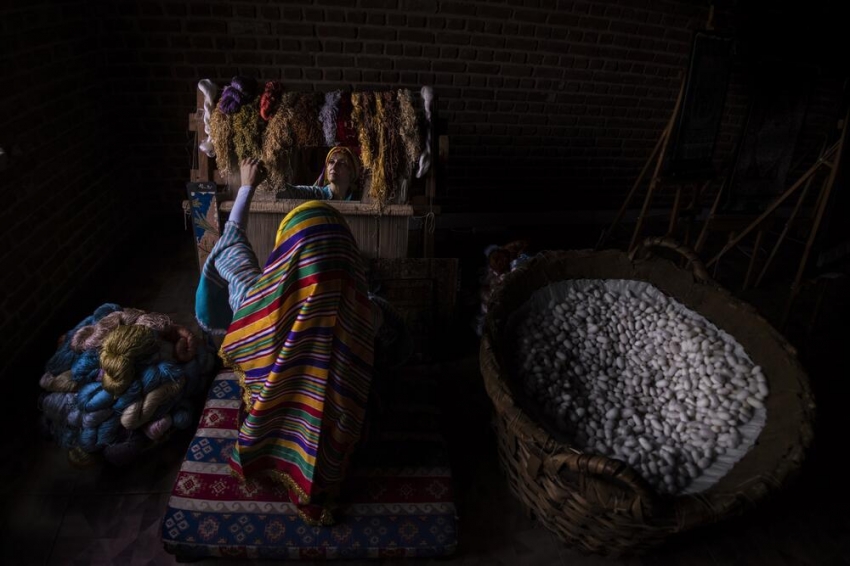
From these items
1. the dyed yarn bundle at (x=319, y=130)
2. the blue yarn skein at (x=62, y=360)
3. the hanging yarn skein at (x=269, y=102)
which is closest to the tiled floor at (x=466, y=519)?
the blue yarn skein at (x=62, y=360)

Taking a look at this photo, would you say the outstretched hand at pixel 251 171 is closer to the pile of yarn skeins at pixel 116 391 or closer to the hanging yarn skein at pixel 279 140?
the hanging yarn skein at pixel 279 140

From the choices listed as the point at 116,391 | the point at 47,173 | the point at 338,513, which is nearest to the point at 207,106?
the point at 47,173

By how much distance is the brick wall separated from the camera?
273 centimetres

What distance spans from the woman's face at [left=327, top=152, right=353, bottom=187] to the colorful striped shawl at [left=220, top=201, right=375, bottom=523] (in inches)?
50.0

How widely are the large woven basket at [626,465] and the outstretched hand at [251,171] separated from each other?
1.36 meters

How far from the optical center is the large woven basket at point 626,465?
5.72 feet

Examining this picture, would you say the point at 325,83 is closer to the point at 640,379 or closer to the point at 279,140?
the point at 279,140

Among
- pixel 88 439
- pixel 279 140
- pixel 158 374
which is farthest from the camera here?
pixel 279 140

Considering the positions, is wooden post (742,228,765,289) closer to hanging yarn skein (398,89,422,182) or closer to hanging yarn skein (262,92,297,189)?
hanging yarn skein (398,89,422,182)

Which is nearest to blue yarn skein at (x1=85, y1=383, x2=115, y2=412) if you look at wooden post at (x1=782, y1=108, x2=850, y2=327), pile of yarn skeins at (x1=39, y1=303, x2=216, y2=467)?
pile of yarn skeins at (x1=39, y1=303, x2=216, y2=467)

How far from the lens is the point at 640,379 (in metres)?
2.52

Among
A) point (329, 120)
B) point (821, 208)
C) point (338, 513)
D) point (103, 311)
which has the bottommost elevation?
point (338, 513)

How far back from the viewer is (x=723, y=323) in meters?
2.71

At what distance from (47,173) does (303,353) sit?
241 centimetres
